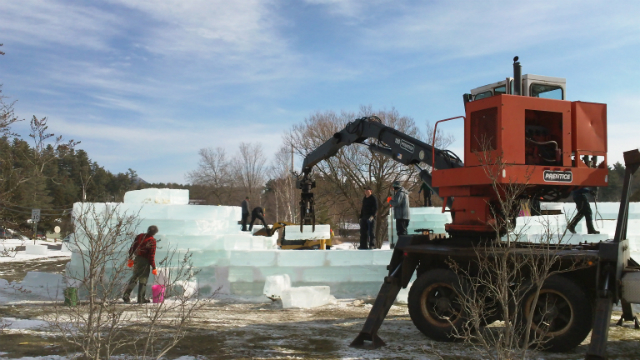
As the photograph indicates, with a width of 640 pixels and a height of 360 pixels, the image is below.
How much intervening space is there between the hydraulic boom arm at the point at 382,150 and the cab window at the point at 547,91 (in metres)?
1.47

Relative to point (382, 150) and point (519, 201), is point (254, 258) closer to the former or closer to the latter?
point (382, 150)

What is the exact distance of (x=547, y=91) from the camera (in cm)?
708

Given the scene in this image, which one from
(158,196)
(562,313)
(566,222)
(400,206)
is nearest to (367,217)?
(400,206)

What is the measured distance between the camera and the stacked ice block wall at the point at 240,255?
35.4 ft

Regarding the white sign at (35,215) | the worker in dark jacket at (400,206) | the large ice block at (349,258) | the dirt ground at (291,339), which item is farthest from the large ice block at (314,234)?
the white sign at (35,215)

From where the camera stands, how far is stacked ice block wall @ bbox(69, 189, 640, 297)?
35.4 ft

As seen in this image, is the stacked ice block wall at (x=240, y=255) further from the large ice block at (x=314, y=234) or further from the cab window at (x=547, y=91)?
the cab window at (x=547, y=91)

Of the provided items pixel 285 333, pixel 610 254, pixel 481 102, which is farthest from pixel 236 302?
pixel 610 254

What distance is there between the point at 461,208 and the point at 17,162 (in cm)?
647

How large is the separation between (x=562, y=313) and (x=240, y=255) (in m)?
6.69

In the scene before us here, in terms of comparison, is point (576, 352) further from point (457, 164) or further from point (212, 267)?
point (212, 267)

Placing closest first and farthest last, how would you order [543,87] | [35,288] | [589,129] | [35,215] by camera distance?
1. [589,129]
2. [543,87]
3. [35,288]
4. [35,215]

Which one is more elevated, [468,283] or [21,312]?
[468,283]

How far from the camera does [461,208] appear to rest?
6.87 metres
